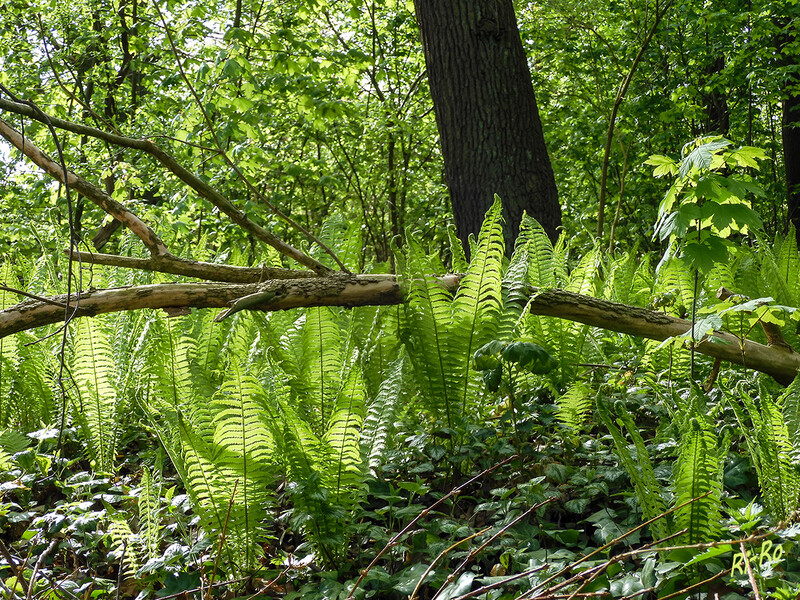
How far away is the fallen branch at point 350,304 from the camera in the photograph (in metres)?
2.21

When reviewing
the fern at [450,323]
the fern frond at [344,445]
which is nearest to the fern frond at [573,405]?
the fern at [450,323]

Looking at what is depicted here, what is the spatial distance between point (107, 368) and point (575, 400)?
1.74 metres

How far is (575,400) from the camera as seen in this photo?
84.4 inches

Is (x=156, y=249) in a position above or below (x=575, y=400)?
above

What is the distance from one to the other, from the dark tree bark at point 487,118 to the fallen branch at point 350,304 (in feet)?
5.31

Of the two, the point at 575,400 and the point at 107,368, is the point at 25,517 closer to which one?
the point at 107,368

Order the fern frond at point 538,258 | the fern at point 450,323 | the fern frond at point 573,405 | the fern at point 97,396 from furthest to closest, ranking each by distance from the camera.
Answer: the fern frond at point 538,258 < the fern at point 97,396 < the fern at point 450,323 < the fern frond at point 573,405

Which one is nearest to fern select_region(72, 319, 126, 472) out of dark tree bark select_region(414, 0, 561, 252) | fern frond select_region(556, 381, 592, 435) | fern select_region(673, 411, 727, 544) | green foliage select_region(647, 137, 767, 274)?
fern frond select_region(556, 381, 592, 435)

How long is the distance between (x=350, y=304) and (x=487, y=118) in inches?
82.9

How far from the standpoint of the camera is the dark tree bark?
403 centimetres

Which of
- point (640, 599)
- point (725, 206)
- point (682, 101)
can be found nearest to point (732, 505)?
point (640, 599)

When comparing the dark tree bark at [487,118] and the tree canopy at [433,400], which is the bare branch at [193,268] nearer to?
the tree canopy at [433,400]

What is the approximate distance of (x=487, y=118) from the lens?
407 cm

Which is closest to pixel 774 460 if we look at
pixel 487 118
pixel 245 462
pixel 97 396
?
pixel 245 462
